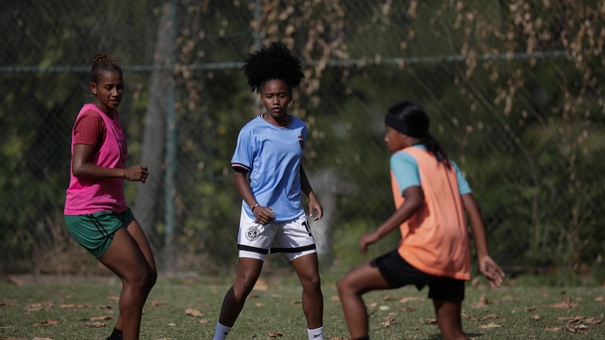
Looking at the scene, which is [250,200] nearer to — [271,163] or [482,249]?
[271,163]

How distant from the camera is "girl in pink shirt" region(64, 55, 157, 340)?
5.17m

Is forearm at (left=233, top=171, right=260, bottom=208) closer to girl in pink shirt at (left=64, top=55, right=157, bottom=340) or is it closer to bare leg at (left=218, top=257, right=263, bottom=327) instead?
bare leg at (left=218, top=257, right=263, bottom=327)

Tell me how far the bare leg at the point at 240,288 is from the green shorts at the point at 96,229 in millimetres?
775

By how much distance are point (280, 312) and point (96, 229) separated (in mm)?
2615

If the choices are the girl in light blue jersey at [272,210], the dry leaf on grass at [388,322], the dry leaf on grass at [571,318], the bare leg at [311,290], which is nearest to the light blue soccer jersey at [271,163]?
the girl in light blue jersey at [272,210]

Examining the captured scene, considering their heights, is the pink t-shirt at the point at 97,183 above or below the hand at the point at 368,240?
above

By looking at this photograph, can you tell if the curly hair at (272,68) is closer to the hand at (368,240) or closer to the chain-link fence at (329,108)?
the hand at (368,240)

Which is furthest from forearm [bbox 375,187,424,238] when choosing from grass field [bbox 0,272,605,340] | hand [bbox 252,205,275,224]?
grass field [bbox 0,272,605,340]

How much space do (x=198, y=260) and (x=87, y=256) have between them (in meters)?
1.26

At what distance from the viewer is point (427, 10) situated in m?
9.66

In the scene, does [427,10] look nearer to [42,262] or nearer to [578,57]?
[578,57]

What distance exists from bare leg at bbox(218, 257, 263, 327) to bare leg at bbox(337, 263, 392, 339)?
92 centimetres

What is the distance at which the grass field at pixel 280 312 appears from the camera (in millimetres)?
6434

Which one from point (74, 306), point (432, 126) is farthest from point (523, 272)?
point (74, 306)
